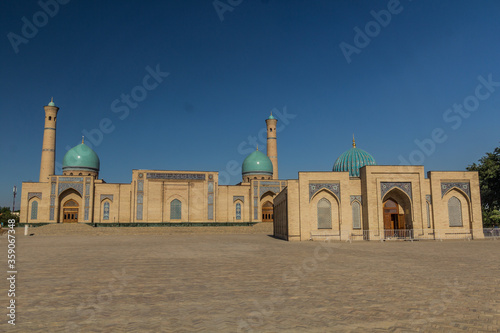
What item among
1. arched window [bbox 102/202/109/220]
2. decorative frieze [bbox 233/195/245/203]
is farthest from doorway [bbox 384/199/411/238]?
arched window [bbox 102/202/109/220]

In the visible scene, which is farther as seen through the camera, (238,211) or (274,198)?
(238,211)

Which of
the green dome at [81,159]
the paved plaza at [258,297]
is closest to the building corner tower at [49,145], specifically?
the green dome at [81,159]

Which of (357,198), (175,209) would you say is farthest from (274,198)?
(175,209)

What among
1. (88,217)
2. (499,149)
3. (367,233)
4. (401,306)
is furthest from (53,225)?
(499,149)

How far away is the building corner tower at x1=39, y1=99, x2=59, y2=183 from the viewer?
45094 millimetres

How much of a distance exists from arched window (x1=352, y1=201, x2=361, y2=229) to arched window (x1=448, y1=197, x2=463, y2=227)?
21.2 ft

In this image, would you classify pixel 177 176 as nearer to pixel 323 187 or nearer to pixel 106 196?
pixel 106 196

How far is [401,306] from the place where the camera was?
620cm

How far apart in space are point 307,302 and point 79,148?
47.4m

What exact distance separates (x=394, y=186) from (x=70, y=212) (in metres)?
35.3

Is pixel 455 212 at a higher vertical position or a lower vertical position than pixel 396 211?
lower

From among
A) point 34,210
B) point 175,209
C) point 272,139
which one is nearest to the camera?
point 34,210

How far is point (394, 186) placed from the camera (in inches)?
1029

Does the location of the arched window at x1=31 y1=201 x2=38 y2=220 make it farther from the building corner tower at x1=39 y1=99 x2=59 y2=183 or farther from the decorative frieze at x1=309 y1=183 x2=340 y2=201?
the decorative frieze at x1=309 y1=183 x2=340 y2=201
